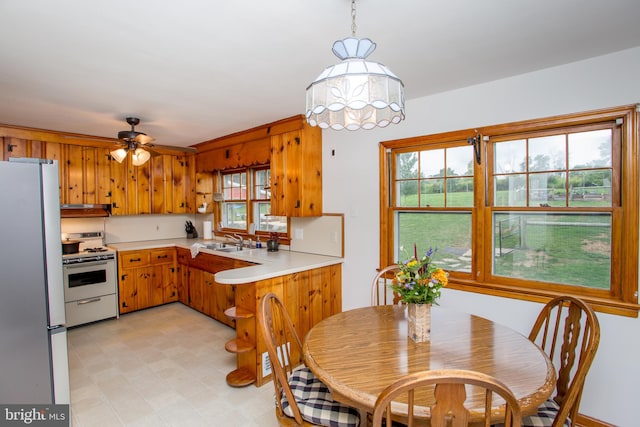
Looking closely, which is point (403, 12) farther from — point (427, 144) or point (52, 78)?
point (52, 78)

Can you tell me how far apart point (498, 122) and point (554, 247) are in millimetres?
989

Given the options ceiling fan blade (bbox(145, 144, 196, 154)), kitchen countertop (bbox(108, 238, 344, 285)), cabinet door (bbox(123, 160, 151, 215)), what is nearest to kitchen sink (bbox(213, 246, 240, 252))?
kitchen countertop (bbox(108, 238, 344, 285))

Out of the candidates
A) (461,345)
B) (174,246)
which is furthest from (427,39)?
(174,246)

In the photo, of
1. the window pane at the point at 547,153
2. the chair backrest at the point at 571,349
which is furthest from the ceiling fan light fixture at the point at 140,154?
the chair backrest at the point at 571,349

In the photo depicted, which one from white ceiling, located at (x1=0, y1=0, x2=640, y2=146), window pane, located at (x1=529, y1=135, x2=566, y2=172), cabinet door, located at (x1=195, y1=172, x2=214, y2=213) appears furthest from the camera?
cabinet door, located at (x1=195, y1=172, x2=214, y2=213)

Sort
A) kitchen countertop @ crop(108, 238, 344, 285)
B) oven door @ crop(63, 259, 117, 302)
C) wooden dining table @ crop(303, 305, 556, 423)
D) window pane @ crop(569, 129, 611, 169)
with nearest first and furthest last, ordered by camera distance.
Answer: wooden dining table @ crop(303, 305, 556, 423), window pane @ crop(569, 129, 611, 169), kitchen countertop @ crop(108, 238, 344, 285), oven door @ crop(63, 259, 117, 302)

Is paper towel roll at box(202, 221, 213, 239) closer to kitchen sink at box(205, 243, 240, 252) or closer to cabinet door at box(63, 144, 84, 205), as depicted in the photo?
kitchen sink at box(205, 243, 240, 252)

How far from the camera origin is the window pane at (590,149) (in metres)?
2.02

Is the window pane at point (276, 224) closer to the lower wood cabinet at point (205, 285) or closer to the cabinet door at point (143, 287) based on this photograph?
the lower wood cabinet at point (205, 285)

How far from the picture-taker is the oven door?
3.62 m

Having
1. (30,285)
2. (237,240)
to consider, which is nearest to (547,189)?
(30,285)

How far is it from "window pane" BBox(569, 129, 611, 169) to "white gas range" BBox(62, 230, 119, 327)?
482 cm

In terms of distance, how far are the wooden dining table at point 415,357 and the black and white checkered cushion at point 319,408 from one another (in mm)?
222

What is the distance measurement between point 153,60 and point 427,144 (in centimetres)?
217
